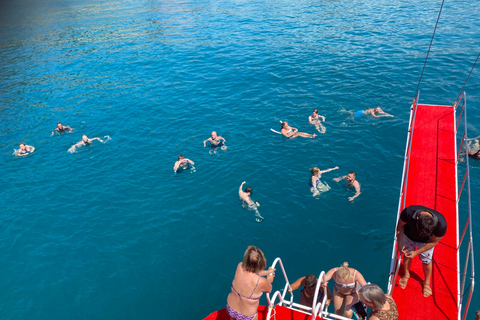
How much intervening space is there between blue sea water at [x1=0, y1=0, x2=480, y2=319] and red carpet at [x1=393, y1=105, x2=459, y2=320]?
2.43m

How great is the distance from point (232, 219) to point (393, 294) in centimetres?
750

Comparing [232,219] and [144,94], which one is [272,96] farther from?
[232,219]

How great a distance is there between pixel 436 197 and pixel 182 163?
12012mm

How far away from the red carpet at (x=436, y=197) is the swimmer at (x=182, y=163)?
10.9 meters

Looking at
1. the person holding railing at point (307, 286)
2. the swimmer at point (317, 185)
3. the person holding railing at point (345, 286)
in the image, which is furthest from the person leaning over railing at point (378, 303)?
the swimmer at point (317, 185)

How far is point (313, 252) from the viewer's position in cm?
1285

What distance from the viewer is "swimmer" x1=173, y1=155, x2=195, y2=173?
17.8 meters

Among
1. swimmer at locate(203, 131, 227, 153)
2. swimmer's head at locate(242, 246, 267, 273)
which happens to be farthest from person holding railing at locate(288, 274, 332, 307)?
swimmer at locate(203, 131, 227, 153)

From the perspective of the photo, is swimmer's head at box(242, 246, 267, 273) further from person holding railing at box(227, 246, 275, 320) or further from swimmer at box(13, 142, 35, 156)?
swimmer at box(13, 142, 35, 156)

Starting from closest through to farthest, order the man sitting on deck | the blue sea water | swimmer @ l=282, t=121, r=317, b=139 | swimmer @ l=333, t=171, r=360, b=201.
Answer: the man sitting on deck
the blue sea water
swimmer @ l=333, t=171, r=360, b=201
swimmer @ l=282, t=121, r=317, b=139

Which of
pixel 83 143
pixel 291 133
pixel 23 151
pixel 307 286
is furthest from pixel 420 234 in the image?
pixel 23 151

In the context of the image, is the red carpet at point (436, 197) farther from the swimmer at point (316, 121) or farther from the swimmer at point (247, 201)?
the swimmer at point (247, 201)

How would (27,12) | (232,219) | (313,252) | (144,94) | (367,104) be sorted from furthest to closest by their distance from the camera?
(27,12) → (144,94) → (367,104) → (232,219) → (313,252)

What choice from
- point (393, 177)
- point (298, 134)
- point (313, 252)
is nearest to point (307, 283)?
point (313, 252)
